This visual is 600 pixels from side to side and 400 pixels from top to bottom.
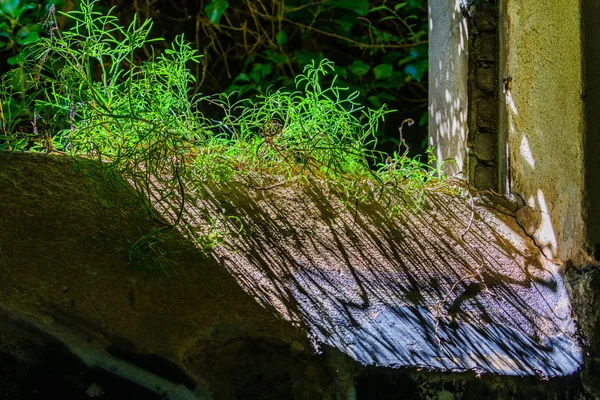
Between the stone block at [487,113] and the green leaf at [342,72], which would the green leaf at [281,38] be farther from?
the stone block at [487,113]

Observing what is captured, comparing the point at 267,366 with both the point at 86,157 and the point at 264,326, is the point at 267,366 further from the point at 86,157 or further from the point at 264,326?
the point at 86,157

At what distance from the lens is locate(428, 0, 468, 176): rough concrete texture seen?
216 centimetres

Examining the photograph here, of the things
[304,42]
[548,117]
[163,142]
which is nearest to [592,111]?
[548,117]

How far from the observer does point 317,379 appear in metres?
1.47

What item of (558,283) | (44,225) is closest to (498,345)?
(558,283)

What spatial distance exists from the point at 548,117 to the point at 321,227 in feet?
2.34

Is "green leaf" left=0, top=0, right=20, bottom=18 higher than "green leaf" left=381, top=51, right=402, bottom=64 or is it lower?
higher

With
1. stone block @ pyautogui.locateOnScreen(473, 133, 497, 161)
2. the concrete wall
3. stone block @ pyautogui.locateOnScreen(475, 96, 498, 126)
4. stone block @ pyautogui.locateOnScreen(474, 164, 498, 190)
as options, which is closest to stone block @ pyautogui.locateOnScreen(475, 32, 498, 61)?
stone block @ pyautogui.locateOnScreen(475, 96, 498, 126)

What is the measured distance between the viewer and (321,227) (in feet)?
5.88

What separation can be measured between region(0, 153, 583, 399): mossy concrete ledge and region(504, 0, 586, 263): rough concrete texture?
0.45ft

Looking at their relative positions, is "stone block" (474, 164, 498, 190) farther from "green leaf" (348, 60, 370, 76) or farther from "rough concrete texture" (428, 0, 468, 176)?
"green leaf" (348, 60, 370, 76)

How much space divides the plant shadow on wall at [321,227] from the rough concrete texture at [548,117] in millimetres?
148

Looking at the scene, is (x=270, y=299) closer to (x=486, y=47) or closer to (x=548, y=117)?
(x=548, y=117)

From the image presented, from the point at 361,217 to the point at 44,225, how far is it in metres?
0.85
